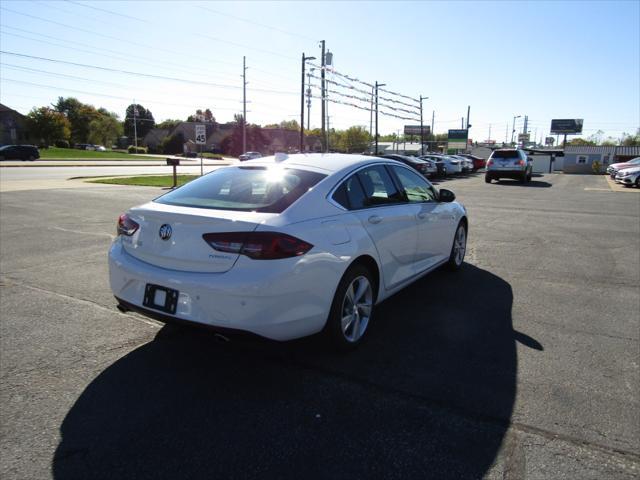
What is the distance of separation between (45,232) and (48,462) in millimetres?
7131

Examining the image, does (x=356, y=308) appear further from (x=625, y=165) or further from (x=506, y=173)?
(x=625, y=165)

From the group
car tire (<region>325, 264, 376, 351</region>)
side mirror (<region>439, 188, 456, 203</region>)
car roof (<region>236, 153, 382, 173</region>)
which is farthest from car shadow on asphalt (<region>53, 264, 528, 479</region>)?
side mirror (<region>439, 188, 456, 203</region>)

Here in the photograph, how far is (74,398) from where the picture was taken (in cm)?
300

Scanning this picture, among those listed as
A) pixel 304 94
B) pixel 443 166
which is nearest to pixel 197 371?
pixel 443 166

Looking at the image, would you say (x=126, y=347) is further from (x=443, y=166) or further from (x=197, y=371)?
(x=443, y=166)

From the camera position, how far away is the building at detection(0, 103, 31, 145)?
82.0m

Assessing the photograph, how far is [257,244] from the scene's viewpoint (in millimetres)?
2975

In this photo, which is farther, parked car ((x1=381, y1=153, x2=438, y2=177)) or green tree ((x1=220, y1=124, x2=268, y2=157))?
green tree ((x1=220, y1=124, x2=268, y2=157))

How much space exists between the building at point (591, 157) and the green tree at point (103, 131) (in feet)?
291

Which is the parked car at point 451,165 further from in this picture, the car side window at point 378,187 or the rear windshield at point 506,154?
the car side window at point 378,187

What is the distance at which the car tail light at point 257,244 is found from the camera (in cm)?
296

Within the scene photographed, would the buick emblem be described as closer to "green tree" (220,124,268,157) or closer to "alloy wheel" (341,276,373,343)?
"alloy wheel" (341,276,373,343)

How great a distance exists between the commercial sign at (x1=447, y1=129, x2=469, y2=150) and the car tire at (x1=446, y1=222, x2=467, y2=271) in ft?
281

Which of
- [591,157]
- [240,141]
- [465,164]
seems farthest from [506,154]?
[240,141]
